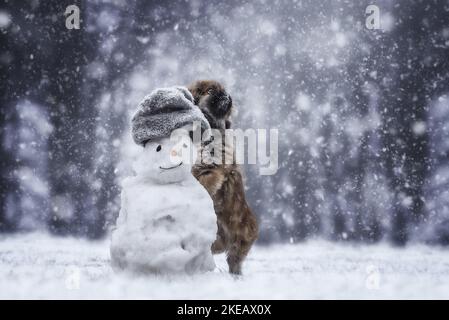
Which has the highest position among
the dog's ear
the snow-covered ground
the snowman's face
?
the dog's ear

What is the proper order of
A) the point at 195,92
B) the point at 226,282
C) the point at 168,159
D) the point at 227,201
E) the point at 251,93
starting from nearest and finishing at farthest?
the point at 226,282 < the point at 168,159 < the point at 227,201 < the point at 195,92 < the point at 251,93

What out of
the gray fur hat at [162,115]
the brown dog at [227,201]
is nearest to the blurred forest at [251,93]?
the brown dog at [227,201]

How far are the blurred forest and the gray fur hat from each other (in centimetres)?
121

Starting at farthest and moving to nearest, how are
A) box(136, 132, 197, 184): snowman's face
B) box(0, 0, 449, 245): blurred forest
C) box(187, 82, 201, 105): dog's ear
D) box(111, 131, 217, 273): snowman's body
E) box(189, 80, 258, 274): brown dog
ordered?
box(0, 0, 449, 245): blurred forest < box(187, 82, 201, 105): dog's ear < box(189, 80, 258, 274): brown dog < box(136, 132, 197, 184): snowman's face < box(111, 131, 217, 273): snowman's body

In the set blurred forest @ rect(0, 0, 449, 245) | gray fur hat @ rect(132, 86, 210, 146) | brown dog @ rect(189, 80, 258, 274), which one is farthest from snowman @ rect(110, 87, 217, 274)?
blurred forest @ rect(0, 0, 449, 245)

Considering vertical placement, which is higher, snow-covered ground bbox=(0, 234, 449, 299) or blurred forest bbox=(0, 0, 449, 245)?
blurred forest bbox=(0, 0, 449, 245)

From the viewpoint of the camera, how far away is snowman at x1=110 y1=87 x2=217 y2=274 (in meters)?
1.30

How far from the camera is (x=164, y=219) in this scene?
1330 millimetres

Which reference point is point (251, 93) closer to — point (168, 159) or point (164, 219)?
point (168, 159)

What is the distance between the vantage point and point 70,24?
8.41 feet

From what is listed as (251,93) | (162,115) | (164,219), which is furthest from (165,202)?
(251,93)

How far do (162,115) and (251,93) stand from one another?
1.41 meters

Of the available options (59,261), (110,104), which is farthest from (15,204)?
(59,261)

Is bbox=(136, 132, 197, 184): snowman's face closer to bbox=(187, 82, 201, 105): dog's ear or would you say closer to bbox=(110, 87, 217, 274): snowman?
bbox=(110, 87, 217, 274): snowman
